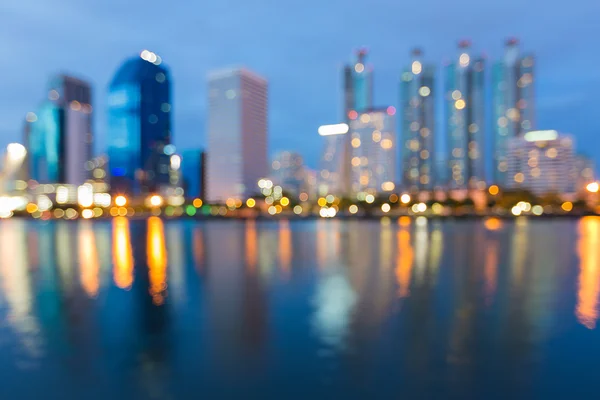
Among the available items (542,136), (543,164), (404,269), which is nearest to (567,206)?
(543,164)

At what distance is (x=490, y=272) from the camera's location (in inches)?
687

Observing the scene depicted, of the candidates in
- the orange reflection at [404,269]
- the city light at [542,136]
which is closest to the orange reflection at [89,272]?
the orange reflection at [404,269]

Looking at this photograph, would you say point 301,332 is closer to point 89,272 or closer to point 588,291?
point 588,291

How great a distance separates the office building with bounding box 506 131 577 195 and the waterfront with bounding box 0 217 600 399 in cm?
17893

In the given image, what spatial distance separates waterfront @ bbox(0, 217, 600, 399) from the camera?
6938 mm

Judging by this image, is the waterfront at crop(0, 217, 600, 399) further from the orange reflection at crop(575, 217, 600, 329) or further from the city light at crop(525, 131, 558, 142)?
the city light at crop(525, 131, 558, 142)

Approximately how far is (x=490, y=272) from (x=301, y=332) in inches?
433

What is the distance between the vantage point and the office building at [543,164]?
17388 centimetres

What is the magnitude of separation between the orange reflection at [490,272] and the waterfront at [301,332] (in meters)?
0.08

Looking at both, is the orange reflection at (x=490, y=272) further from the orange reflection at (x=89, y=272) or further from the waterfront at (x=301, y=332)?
the orange reflection at (x=89, y=272)

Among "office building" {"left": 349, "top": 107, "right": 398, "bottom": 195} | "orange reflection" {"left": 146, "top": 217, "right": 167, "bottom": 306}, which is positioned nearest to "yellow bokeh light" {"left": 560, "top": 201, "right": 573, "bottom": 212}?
"office building" {"left": 349, "top": 107, "right": 398, "bottom": 195}

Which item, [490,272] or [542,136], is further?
[542,136]

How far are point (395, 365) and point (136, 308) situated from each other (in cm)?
755

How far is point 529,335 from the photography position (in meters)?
9.35
